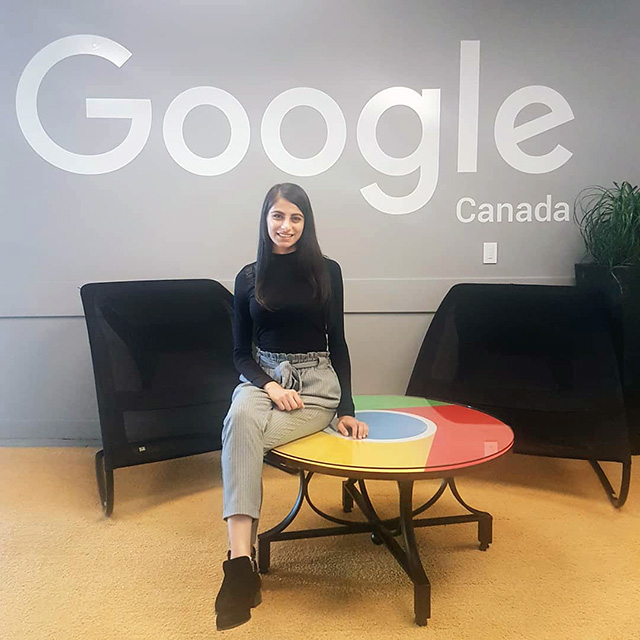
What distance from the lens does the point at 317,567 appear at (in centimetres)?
188

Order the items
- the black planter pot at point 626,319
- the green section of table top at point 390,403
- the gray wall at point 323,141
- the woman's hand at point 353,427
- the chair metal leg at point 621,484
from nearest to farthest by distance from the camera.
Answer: the woman's hand at point 353,427 → the green section of table top at point 390,403 → the chair metal leg at point 621,484 → the black planter pot at point 626,319 → the gray wall at point 323,141

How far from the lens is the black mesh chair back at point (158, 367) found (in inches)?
90.4

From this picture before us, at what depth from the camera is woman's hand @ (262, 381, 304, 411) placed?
1788mm

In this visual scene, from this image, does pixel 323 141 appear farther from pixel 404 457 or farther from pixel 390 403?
pixel 404 457

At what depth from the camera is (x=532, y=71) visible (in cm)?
269

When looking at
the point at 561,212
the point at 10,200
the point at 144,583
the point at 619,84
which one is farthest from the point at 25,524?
the point at 619,84

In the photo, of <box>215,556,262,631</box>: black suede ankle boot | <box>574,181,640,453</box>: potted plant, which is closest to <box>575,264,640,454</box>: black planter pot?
<box>574,181,640,453</box>: potted plant

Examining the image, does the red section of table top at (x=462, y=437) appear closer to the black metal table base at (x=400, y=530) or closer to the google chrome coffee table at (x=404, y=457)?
the google chrome coffee table at (x=404, y=457)

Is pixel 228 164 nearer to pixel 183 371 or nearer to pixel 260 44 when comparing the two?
pixel 260 44

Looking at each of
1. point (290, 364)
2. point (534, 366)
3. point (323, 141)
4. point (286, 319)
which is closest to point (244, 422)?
point (290, 364)

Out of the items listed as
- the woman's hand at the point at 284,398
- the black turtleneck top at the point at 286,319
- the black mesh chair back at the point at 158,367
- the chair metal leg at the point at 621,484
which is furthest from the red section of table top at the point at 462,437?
the black mesh chair back at the point at 158,367

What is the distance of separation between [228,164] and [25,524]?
5.71 ft

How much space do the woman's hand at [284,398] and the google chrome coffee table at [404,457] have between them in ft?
0.36

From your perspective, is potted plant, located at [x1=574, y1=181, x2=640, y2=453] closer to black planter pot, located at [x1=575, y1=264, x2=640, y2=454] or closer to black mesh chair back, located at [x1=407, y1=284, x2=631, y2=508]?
black planter pot, located at [x1=575, y1=264, x2=640, y2=454]
